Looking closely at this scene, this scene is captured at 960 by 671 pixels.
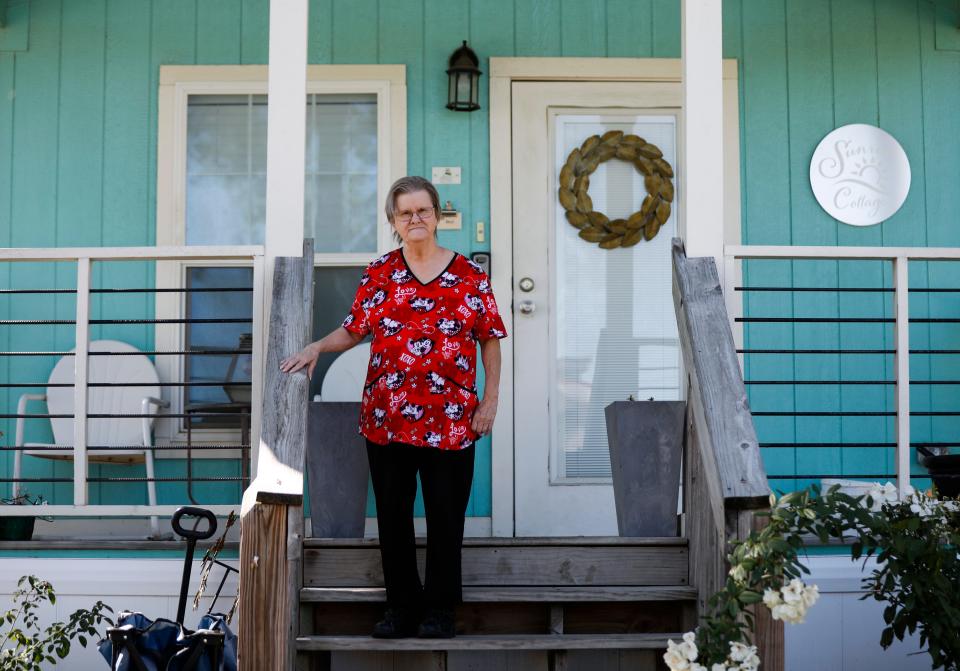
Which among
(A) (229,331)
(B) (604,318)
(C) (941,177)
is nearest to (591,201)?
(B) (604,318)

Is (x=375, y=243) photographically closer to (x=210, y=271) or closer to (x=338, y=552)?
(x=210, y=271)

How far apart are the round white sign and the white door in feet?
2.07

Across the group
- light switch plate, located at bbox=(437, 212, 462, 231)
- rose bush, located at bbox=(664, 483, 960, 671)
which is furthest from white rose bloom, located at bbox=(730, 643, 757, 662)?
light switch plate, located at bbox=(437, 212, 462, 231)

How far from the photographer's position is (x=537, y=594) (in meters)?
3.08

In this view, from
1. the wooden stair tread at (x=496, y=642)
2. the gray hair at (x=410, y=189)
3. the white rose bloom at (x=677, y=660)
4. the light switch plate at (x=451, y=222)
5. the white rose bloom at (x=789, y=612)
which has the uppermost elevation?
the light switch plate at (x=451, y=222)

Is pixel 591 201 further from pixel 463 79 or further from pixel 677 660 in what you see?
pixel 677 660

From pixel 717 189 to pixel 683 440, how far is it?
2.53 feet

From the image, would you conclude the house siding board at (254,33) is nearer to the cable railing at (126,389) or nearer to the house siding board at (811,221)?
the cable railing at (126,389)

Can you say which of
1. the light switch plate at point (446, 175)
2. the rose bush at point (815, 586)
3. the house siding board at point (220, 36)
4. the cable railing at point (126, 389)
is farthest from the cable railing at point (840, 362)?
the house siding board at point (220, 36)

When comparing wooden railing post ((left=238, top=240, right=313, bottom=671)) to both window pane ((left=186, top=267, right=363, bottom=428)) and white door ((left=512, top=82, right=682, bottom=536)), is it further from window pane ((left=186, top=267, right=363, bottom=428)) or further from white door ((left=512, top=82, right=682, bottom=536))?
white door ((left=512, top=82, right=682, bottom=536))

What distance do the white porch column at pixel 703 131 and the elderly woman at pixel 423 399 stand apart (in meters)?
0.74

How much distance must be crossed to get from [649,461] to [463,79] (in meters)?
2.01

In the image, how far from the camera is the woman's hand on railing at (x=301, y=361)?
3.04 m

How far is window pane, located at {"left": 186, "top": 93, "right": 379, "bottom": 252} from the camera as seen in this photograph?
4.75m
